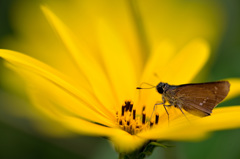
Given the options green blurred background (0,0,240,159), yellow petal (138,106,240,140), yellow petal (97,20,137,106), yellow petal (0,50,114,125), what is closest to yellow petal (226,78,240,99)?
green blurred background (0,0,240,159)

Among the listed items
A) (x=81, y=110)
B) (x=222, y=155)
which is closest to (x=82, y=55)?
(x=81, y=110)

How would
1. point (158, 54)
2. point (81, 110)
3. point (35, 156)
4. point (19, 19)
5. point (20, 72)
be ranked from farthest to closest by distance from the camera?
point (19, 19), point (158, 54), point (35, 156), point (81, 110), point (20, 72)

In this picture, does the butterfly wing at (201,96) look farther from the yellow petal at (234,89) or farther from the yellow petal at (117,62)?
the yellow petal at (117,62)

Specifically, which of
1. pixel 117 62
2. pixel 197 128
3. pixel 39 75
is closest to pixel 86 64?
pixel 117 62

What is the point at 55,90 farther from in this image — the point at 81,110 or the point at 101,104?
the point at 101,104

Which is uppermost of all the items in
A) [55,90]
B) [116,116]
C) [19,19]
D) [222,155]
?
[19,19]

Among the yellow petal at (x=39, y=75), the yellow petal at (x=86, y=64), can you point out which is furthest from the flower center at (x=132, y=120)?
the yellow petal at (x=39, y=75)

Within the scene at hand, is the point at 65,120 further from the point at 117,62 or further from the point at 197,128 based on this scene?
the point at 117,62
